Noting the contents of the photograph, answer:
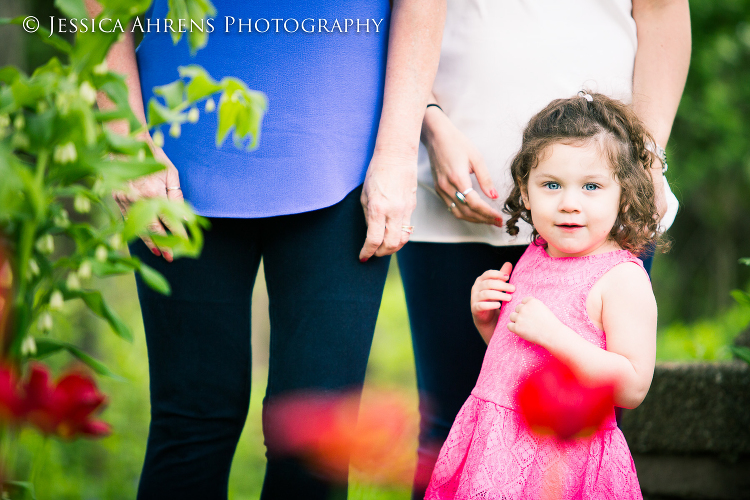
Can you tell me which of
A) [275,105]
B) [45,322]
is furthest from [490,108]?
[45,322]

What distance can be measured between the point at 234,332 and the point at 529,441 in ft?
2.06

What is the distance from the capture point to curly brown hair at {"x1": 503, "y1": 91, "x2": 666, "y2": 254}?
4.34 ft

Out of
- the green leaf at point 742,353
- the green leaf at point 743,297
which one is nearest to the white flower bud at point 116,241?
the green leaf at point 743,297

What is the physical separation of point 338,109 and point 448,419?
0.77m

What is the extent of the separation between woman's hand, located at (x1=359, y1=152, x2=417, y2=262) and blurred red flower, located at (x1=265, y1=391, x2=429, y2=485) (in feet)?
0.98

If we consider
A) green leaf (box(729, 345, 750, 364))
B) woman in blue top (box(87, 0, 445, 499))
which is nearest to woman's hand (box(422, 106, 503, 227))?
woman in blue top (box(87, 0, 445, 499))

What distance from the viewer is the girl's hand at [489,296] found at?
1359 millimetres

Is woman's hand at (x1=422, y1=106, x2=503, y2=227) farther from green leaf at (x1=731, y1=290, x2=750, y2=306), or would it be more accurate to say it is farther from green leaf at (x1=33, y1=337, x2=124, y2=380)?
green leaf at (x1=33, y1=337, x2=124, y2=380)

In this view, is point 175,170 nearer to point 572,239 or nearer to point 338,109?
point 338,109

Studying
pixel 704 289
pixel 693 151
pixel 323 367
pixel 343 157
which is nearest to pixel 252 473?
pixel 323 367

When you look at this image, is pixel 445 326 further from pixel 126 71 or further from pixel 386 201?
pixel 126 71

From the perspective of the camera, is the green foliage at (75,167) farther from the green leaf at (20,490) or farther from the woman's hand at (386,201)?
the woman's hand at (386,201)

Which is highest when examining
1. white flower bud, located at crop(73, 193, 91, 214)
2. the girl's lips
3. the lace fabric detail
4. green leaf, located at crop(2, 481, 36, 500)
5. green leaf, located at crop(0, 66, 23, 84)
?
green leaf, located at crop(0, 66, 23, 84)

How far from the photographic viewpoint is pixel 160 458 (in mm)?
1346
